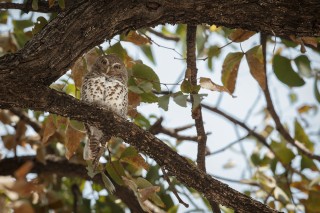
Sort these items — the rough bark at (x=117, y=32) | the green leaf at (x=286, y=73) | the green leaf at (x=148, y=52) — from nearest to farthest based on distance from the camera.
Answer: the rough bark at (x=117, y=32), the green leaf at (x=286, y=73), the green leaf at (x=148, y=52)

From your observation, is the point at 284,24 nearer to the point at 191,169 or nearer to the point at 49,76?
the point at 191,169

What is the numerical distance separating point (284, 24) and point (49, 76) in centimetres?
93

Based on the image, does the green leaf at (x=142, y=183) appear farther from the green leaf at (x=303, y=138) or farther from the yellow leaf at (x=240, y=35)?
the green leaf at (x=303, y=138)

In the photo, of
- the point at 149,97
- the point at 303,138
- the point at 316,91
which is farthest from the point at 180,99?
the point at 303,138

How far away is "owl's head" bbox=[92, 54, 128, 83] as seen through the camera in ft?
10.2

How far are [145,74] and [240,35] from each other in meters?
0.51

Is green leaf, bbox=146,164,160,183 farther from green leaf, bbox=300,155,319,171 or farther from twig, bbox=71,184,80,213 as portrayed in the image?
green leaf, bbox=300,155,319,171

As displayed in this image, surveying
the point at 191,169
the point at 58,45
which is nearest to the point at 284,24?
the point at 191,169

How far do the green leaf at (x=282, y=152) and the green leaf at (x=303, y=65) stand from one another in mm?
535

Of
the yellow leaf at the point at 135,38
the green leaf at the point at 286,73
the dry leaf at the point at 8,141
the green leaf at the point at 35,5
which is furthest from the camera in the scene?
the dry leaf at the point at 8,141

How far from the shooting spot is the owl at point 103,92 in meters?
2.88

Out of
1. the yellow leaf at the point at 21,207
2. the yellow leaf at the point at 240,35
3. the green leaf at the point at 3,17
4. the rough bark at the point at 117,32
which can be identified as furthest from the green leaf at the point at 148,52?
the yellow leaf at the point at 21,207

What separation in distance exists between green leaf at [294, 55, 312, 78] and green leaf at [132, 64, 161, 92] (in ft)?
3.07

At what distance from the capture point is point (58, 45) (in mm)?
2115
